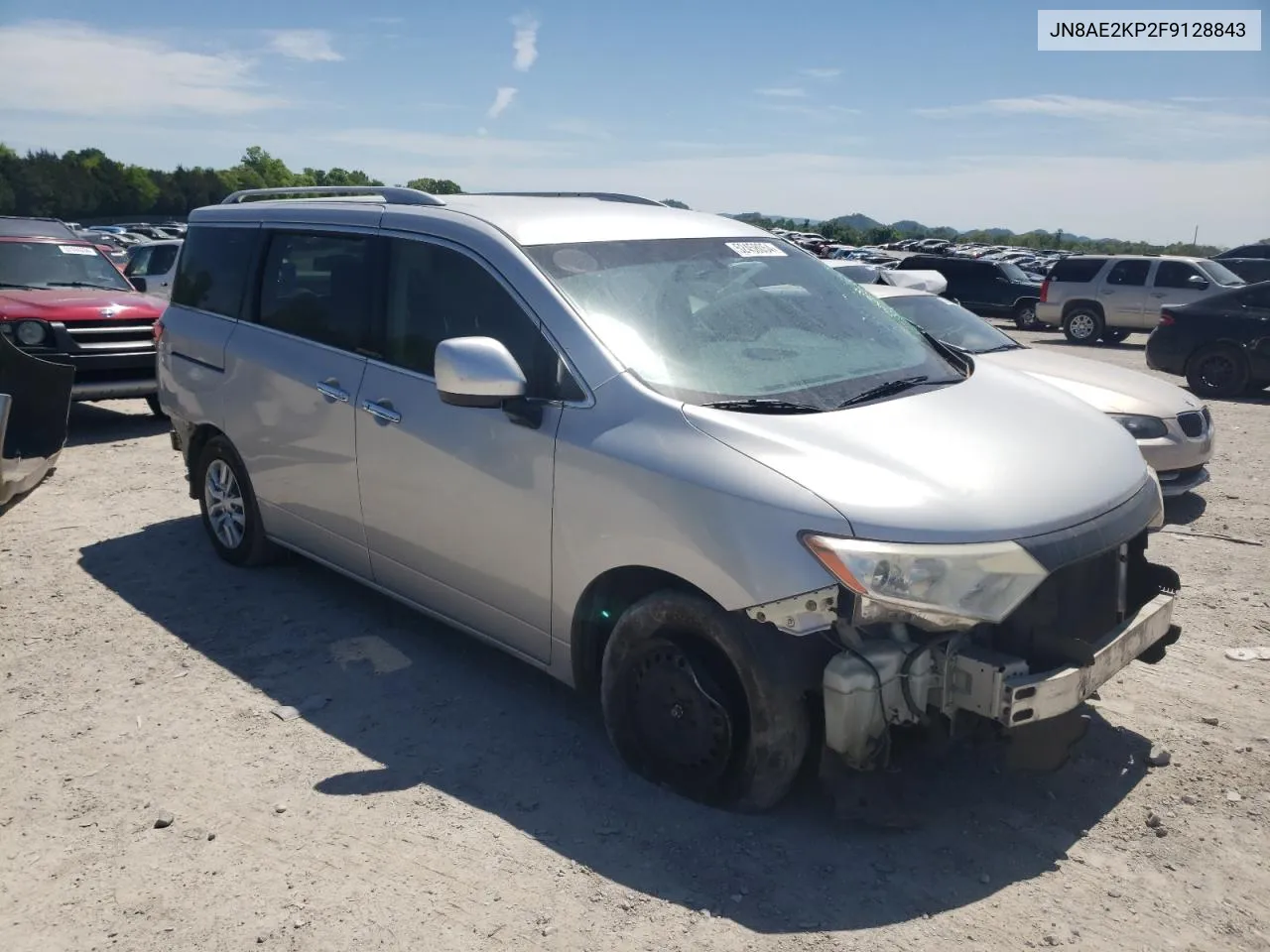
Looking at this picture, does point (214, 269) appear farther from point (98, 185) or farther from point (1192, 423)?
point (98, 185)

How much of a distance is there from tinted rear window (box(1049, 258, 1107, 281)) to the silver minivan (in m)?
17.3

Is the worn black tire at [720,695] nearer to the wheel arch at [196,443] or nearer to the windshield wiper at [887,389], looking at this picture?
the windshield wiper at [887,389]

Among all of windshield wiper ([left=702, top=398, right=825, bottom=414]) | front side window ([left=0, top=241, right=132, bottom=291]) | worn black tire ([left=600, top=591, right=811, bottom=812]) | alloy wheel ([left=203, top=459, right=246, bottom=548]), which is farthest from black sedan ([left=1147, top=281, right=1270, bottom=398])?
front side window ([left=0, top=241, right=132, bottom=291])

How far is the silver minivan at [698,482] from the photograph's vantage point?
3107 mm

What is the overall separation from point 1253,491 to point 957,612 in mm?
6225

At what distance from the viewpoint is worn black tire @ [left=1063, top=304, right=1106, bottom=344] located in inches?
786

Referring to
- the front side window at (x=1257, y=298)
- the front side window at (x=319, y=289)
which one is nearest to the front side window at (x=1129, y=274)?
the front side window at (x=1257, y=298)

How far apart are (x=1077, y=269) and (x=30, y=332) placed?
58.3 ft

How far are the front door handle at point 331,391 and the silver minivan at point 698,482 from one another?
1.4 inches

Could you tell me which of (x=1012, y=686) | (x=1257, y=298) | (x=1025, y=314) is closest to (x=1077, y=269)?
(x=1025, y=314)

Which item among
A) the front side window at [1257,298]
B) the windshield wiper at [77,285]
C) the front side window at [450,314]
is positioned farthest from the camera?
the front side window at [1257,298]

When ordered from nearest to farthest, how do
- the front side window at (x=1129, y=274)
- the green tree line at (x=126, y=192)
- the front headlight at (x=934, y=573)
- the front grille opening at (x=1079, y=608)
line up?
the front headlight at (x=934, y=573), the front grille opening at (x=1079, y=608), the front side window at (x=1129, y=274), the green tree line at (x=126, y=192)

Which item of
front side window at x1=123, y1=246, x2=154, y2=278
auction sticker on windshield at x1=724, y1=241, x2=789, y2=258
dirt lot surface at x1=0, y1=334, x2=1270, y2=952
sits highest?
front side window at x1=123, y1=246, x2=154, y2=278

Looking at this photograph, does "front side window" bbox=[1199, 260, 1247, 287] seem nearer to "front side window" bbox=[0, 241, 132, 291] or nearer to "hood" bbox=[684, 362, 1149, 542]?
"hood" bbox=[684, 362, 1149, 542]
